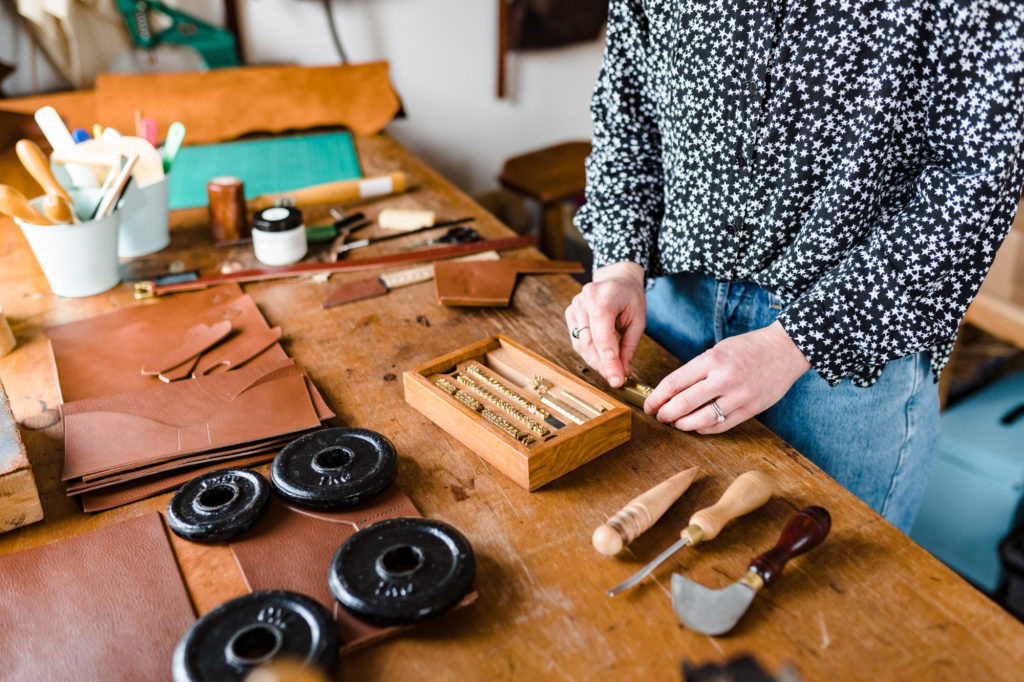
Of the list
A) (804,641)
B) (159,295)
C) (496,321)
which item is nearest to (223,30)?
(159,295)

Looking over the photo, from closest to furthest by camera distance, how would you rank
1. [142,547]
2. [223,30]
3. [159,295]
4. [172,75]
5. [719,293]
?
[142,547] → [719,293] → [159,295] → [172,75] → [223,30]

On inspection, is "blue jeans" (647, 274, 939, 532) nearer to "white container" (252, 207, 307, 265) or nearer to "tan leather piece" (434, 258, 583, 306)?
"tan leather piece" (434, 258, 583, 306)

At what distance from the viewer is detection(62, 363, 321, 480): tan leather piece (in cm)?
97

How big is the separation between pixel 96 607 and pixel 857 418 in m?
1.02

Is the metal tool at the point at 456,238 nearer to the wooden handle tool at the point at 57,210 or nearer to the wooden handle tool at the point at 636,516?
the wooden handle tool at the point at 57,210

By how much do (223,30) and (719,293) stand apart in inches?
82.8

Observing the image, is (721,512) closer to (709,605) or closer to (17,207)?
(709,605)

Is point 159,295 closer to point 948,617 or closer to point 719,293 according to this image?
point 719,293

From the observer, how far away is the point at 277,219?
151 cm

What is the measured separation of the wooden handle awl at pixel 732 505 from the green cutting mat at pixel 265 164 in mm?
1390

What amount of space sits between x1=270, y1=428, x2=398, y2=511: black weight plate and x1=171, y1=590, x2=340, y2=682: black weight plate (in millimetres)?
153

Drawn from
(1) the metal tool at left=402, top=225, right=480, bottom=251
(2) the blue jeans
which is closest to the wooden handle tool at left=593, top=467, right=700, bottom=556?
(2) the blue jeans

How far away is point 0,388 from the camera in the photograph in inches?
39.4

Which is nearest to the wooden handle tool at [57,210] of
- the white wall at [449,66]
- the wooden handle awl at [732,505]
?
the wooden handle awl at [732,505]
